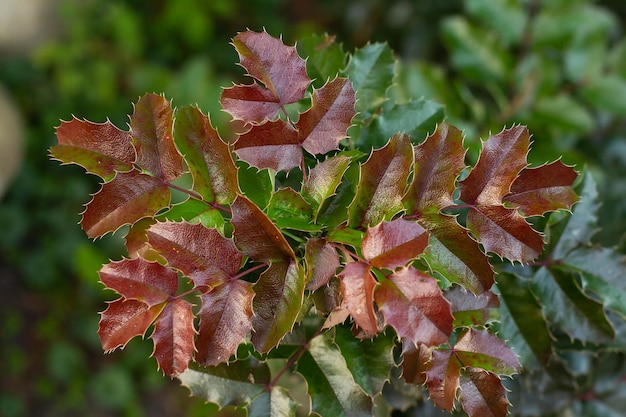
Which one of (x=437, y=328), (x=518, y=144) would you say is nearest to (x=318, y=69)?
(x=518, y=144)

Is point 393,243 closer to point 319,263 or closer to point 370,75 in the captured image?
point 319,263

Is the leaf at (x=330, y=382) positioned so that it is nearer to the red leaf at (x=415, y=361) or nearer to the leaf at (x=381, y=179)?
the red leaf at (x=415, y=361)

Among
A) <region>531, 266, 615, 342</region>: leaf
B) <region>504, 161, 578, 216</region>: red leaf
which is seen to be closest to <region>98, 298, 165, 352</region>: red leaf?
<region>504, 161, 578, 216</region>: red leaf

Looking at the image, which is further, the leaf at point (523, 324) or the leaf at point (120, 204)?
the leaf at point (523, 324)

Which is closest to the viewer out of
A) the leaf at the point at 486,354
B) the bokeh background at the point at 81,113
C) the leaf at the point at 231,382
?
the leaf at the point at 486,354

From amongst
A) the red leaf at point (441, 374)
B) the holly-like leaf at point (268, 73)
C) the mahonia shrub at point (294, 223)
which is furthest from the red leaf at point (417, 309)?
the holly-like leaf at point (268, 73)

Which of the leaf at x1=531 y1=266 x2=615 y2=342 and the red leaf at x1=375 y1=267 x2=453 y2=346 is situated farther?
the leaf at x1=531 y1=266 x2=615 y2=342

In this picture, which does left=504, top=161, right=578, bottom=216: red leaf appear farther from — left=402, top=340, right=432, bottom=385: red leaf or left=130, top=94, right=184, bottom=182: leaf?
left=130, top=94, right=184, bottom=182: leaf

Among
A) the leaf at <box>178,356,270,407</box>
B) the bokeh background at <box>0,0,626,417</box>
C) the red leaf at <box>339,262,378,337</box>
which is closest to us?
the red leaf at <box>339,262,378,337</box>

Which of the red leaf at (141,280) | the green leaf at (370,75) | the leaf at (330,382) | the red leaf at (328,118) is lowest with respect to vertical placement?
the leaf at (330,382)

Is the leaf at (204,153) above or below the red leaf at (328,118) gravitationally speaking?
below
